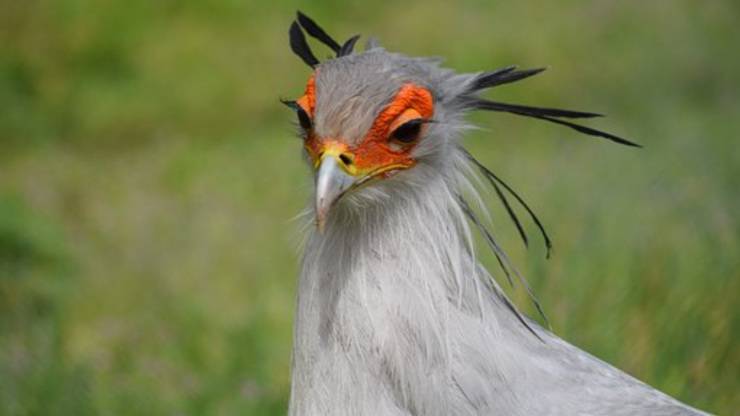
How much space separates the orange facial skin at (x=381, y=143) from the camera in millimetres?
2512

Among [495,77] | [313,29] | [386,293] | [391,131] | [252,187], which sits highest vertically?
[313,29]

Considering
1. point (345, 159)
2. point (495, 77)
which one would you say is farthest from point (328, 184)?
point (495, 77)

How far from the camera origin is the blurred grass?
166 inches

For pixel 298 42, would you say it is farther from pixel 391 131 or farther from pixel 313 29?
pixel 391 131

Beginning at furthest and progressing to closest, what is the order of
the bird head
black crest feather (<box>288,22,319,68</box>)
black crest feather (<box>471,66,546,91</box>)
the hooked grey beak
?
black crest feather (<box>288,22,319,68</box>) < black crest feather (<box>471,66,546,91</box>) < the bird head < the hooked grey beak

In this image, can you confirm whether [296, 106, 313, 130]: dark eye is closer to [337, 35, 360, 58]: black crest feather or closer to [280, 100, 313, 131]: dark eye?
[280, 100, 313, 131]: dark eye

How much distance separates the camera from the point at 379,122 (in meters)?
2.53

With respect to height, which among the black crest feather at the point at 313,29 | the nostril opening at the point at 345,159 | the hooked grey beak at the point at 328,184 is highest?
the black crest feather at the point at 313,29

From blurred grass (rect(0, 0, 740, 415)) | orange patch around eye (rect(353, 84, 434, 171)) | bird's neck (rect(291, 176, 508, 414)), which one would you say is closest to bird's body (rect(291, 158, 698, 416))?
bird's neck (rect(291, 176, 508, 414))

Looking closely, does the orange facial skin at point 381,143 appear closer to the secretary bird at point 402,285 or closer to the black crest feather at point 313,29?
the secretary bird at point 402,285

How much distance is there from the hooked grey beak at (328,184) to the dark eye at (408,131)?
147mm

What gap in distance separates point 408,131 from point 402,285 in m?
0.34

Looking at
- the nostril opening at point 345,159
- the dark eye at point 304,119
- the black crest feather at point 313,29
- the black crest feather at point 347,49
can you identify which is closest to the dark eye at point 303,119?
the dark eye at point 304,119

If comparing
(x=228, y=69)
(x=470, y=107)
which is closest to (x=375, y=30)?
(x=228, y=69)
